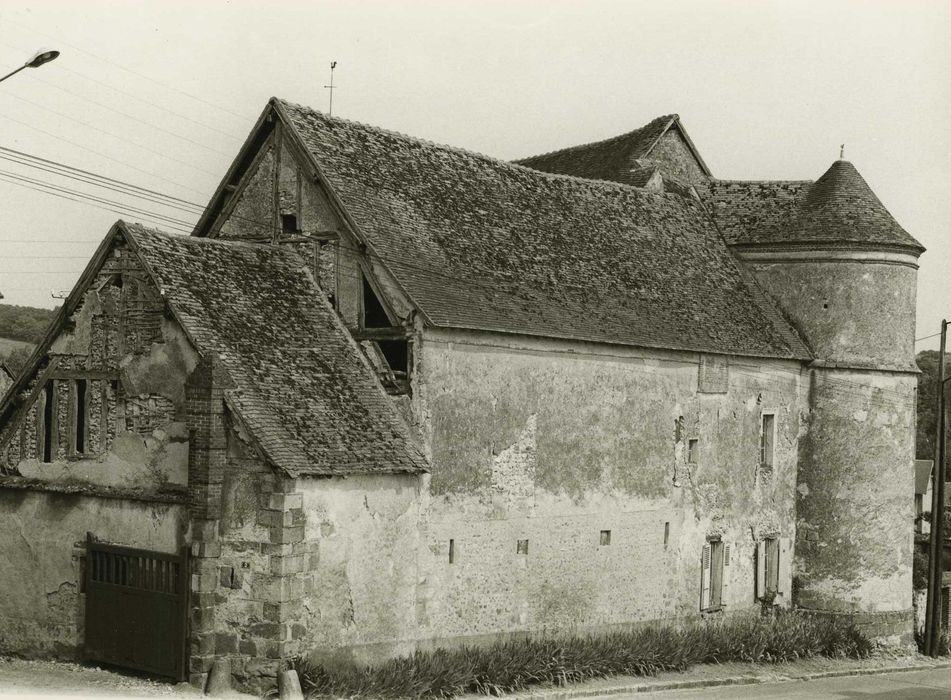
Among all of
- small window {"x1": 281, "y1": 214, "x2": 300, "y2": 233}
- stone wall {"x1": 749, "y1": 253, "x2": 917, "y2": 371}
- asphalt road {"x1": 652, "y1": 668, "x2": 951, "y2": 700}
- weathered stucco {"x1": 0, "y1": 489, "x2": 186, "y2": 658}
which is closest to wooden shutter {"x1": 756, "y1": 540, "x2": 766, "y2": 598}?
asphalt road {"x1": 652, "y1": 668, "x2": 951, "y2": 700}

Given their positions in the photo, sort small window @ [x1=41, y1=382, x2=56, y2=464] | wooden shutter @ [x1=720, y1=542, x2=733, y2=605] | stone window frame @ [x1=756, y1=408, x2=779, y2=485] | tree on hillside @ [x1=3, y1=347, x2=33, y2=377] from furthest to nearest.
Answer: tree on hillside @ [x1=3, y1=347, x2=33, y2=377], stone window frame @ [x1=756, y1=408, x2=779, y2=485], wooden shutter @ [x1=720, y1=542, x2=733, y2=605], small window @ [x1=41, y1=382, x2=56, y2=464]

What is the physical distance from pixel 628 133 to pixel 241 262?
16.9 m

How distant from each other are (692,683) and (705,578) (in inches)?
178

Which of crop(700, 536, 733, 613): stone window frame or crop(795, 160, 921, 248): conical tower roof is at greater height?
crop(795, 160, 921, 248): conical tower roof

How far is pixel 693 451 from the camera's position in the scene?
29344mm

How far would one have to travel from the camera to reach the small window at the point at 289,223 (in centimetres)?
2500

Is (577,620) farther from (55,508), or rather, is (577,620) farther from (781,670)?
(55,508)

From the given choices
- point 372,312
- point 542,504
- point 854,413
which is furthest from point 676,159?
point 372,312

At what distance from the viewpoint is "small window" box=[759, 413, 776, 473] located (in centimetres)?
3186

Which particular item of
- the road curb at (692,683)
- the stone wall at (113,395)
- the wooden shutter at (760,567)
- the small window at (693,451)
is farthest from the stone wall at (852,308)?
the stone wall at (113,395)

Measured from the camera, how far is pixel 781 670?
28.3 m

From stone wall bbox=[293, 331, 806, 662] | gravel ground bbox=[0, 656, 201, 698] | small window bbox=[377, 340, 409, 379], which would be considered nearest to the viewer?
gravel ground bbox=[0, 656, 201, 698]

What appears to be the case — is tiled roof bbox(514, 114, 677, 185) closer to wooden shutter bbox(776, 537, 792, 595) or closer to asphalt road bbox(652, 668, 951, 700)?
wooden shutter bbox(776, 537, 792, 595)

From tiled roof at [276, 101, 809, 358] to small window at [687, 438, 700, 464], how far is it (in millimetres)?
2051
